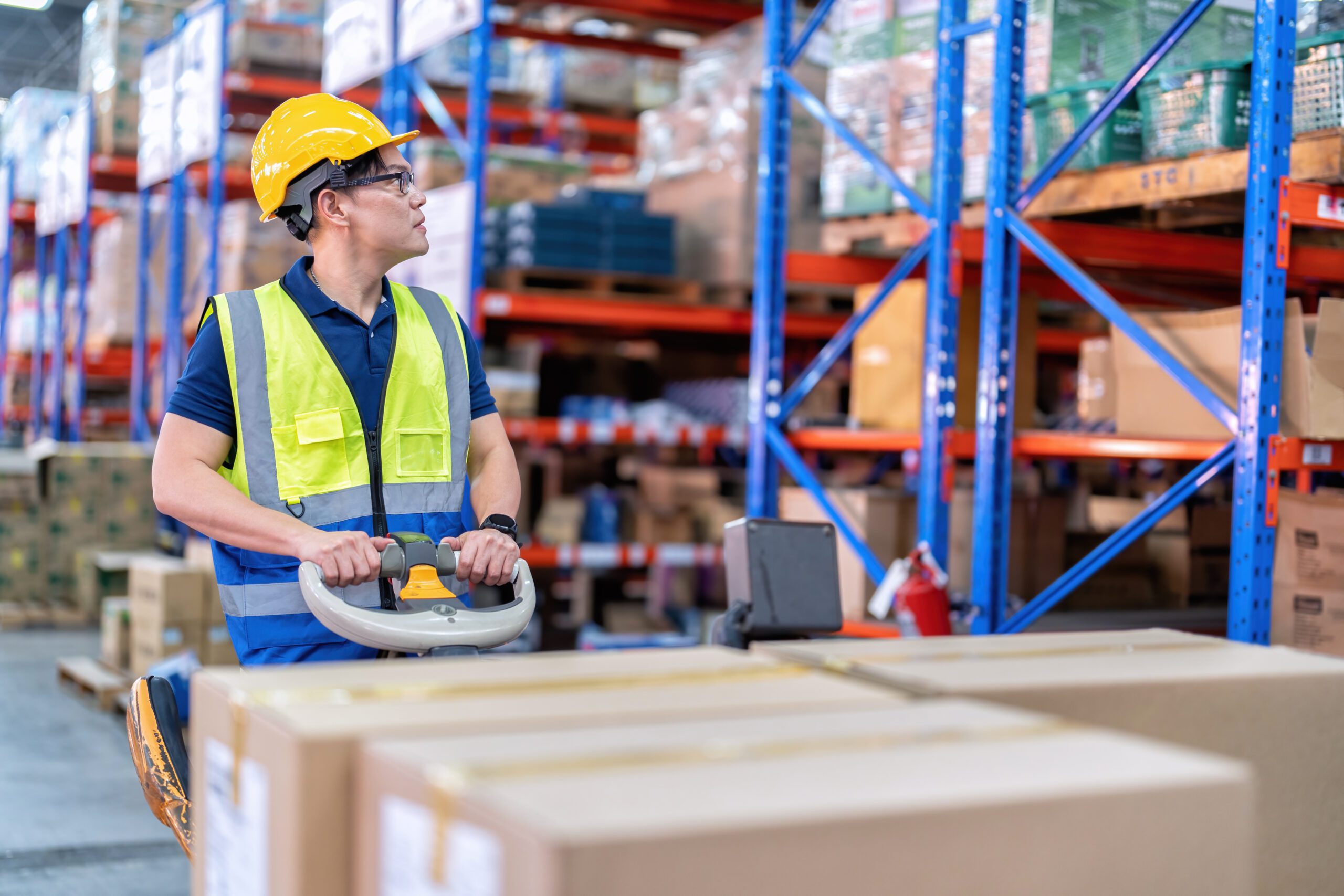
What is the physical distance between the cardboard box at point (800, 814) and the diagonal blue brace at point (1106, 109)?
3107 mm

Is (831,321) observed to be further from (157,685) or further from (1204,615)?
(157,685)

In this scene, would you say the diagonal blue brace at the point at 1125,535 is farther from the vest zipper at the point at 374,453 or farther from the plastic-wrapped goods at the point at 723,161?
the plastic-wrapped goods at the point at 723,161

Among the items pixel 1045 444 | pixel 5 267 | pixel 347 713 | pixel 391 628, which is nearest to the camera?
pixel 347 713

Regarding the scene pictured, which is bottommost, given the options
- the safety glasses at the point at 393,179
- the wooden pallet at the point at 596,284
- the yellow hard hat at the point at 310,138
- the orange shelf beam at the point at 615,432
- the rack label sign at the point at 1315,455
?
the orange shelf beam at the point at 615,432

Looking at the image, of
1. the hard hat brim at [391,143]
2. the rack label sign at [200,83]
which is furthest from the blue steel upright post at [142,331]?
the hard hat brim at [391,143]

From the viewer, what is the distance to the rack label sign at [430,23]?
6.59m

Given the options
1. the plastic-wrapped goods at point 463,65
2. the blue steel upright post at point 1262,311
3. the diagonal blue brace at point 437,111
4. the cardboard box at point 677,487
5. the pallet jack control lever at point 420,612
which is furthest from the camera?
the plastic-wrapped goods at point 463,65

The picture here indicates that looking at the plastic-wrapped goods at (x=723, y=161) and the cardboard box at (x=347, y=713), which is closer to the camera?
the cardboard box at (x=347, y=713)

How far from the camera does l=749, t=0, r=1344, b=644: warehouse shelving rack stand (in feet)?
11.6

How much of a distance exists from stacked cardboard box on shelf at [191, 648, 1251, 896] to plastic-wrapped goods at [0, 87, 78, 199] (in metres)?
15.4

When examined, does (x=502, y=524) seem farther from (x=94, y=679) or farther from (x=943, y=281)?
(x=94, y=679)

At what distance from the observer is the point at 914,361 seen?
5.17 meters

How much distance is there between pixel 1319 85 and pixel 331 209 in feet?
8.80

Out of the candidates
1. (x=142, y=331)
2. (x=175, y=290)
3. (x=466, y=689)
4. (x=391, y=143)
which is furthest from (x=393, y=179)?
(x=142, y=331)
